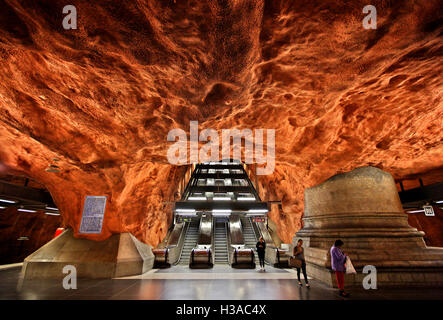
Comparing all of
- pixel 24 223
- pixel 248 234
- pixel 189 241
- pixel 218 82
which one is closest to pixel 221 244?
pixel 189 241

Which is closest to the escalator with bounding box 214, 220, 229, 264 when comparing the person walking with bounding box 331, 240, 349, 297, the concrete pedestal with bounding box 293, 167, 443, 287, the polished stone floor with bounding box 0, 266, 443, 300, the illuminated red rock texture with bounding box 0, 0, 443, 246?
the polished stone floor with bounding box 0, 266, 443, 300

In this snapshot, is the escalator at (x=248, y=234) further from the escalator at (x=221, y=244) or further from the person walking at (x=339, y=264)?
the person walking at (x=339, y=264)

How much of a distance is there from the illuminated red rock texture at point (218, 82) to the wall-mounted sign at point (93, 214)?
0.60 meters

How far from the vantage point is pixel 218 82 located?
3391 mm

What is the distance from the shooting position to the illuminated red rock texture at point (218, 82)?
7.66 feet


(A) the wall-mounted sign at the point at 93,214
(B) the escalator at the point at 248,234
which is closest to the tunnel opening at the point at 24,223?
(A) the wall-mounted sign at the point at 93,214

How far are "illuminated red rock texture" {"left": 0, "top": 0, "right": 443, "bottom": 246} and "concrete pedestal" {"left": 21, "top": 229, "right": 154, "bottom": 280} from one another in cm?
226

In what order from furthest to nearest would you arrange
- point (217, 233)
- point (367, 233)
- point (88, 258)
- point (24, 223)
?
point (217, 233) → point (24, 223) → point (88, 258) → point (367, 233)

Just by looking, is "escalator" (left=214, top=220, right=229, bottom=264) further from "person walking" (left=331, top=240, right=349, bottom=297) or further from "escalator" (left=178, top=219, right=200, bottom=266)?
"person walking" (left=331, top=240, right=349, bottom=297)

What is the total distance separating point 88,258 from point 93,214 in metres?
1.48

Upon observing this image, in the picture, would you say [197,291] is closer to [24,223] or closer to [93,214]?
[93,214]

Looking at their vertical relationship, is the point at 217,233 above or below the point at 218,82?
below

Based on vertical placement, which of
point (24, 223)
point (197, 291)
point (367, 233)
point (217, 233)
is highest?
point (367, 233)

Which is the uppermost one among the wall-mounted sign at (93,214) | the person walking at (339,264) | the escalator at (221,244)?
the wall-mounted sign at (93,214)
